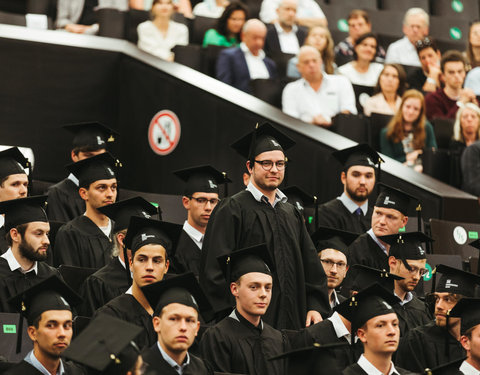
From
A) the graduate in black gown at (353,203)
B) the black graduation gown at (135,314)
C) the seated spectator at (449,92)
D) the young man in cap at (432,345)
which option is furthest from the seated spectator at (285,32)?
the black graduation gown at (135,314)

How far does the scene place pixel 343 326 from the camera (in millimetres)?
6418

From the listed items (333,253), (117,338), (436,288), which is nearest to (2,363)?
(117,338)

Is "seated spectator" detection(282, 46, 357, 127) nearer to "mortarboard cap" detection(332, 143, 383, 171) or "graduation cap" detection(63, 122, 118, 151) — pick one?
"mortarboard cap" detection(332, 143, 383, 171)

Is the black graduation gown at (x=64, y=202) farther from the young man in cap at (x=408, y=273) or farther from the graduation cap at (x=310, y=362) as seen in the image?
the graduation cap at (x=310, y=362)

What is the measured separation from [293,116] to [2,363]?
4.73 meters

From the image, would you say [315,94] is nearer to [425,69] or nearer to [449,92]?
[449,92]

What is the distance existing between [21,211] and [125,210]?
2.44ft

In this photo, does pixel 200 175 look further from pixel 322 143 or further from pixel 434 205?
pixel 434 205

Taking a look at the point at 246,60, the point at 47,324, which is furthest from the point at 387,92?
the point at 47,324

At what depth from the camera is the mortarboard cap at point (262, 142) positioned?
6.84 metres

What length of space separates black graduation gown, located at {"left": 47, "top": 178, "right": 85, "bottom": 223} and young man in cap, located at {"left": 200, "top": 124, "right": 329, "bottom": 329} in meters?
1.84

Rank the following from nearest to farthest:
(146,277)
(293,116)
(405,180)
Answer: (146,277) < (405,180) < (293,116)

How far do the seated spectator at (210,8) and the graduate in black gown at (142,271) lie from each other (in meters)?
5.13

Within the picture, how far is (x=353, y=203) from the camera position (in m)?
8.27
